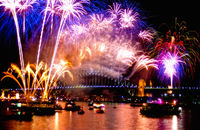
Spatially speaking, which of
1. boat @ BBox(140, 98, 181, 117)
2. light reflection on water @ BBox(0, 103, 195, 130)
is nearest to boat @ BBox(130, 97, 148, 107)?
boat @ BBox(140, 98, 181, 117)

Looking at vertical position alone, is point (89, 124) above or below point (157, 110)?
below

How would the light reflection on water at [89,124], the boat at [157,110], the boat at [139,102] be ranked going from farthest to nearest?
1. the boat at [139,102]
2. the boat at [157,110]
3. the light reflection on water at [89,124]

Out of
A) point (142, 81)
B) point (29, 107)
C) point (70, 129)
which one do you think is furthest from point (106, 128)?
point (142, 81)

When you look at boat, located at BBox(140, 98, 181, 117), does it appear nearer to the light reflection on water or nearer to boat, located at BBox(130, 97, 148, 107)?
the light reflection on water

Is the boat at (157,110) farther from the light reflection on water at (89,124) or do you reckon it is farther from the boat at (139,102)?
the boat at (139,102)

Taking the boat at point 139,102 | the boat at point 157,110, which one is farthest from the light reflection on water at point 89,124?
the boat at point 139,102

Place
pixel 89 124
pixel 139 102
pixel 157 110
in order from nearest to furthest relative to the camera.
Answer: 1. pixel 89 124
2. pixel 157 110
3. pixel 139 102

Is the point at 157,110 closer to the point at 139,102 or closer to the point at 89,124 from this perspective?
the point at 89,124

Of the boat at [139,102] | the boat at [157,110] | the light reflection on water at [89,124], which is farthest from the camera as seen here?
the boat at [139,102]

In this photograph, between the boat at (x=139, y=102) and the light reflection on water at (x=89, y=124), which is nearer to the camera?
the light reflection on water at (x=89, y=124)

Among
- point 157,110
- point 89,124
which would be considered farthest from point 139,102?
point 89,124

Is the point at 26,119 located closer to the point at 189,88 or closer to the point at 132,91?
the point at 189,88
